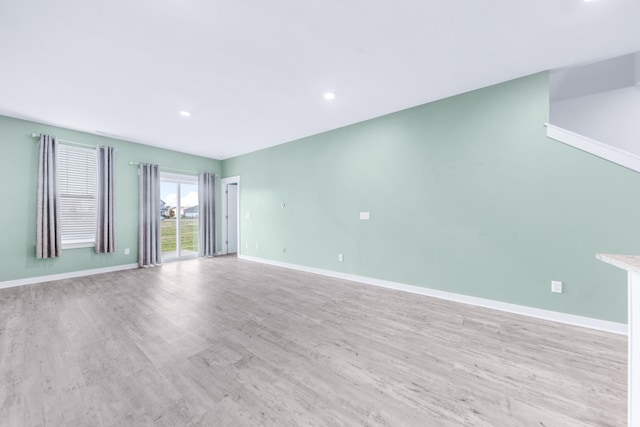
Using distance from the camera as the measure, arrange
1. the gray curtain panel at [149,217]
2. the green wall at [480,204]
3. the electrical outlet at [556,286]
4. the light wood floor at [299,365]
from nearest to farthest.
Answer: the light wood floor at [299,365], the green wall at [480,204], the electrical outlet at [556,286], the gray curtain panel at [149,217]

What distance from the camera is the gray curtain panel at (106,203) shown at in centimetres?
454

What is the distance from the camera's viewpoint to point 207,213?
20.6 ft

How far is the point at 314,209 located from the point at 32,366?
3.79 m

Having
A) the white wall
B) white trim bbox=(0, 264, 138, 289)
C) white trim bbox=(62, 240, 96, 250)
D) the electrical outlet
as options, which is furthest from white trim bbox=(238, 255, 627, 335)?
white trim bbox=(62, 240, 96, 250)

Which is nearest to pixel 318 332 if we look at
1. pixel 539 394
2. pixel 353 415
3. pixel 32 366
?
pixel 353 415

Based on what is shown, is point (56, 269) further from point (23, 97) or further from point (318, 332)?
point (318, 332)

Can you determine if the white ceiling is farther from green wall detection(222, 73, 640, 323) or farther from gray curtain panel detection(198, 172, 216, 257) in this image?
gray curtain panel detection(198, 172, 216, 257)

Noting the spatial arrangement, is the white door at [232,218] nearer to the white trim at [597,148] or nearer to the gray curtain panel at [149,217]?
the gray curtain panel at [149,217]

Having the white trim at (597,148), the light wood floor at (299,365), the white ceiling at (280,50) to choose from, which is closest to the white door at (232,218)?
the white ceiling at (280,50)

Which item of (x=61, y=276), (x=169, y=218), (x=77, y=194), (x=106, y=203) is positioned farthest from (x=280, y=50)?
(x=61, y=276)

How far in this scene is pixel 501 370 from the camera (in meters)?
1.71

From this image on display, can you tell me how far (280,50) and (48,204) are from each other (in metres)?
4.89

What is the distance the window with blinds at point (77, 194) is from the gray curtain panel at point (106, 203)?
0.14 metres

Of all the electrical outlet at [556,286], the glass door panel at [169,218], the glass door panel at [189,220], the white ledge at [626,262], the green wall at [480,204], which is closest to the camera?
the white ledge at [626,262]
